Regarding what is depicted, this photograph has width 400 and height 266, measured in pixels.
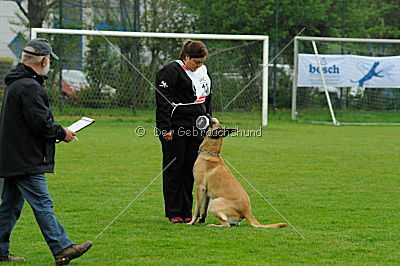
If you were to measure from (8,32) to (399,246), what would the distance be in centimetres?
1902

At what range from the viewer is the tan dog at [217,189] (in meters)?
7.11

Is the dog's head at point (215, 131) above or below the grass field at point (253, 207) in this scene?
above

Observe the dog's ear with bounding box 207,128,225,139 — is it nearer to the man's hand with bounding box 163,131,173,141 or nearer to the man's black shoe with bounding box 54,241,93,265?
the man's hand with bounding box 163,131,173,141

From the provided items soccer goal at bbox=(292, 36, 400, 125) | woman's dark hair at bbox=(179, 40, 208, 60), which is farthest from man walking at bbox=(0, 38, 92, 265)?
soccer goal at bbox=(292, 36, 400, 125)

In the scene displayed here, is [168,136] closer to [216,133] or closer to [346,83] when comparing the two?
[216,133]

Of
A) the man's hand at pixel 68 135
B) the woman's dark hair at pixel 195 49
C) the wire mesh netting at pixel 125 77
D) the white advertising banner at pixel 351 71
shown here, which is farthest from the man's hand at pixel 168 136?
the white advertising banner at pixel 351 71

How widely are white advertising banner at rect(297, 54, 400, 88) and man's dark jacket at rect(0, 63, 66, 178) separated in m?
19.0

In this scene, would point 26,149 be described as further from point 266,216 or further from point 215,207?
point 266,216

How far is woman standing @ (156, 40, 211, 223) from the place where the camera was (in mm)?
7426

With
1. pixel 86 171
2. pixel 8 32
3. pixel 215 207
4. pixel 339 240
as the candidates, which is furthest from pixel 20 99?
pixel 8 32

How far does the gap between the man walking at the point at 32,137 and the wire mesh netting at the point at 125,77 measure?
588 inches

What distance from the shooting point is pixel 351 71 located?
24125 mm

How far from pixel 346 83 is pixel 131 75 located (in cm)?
755

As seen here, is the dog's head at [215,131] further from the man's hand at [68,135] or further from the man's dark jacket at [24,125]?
the man's dark jacket at [24,125]
